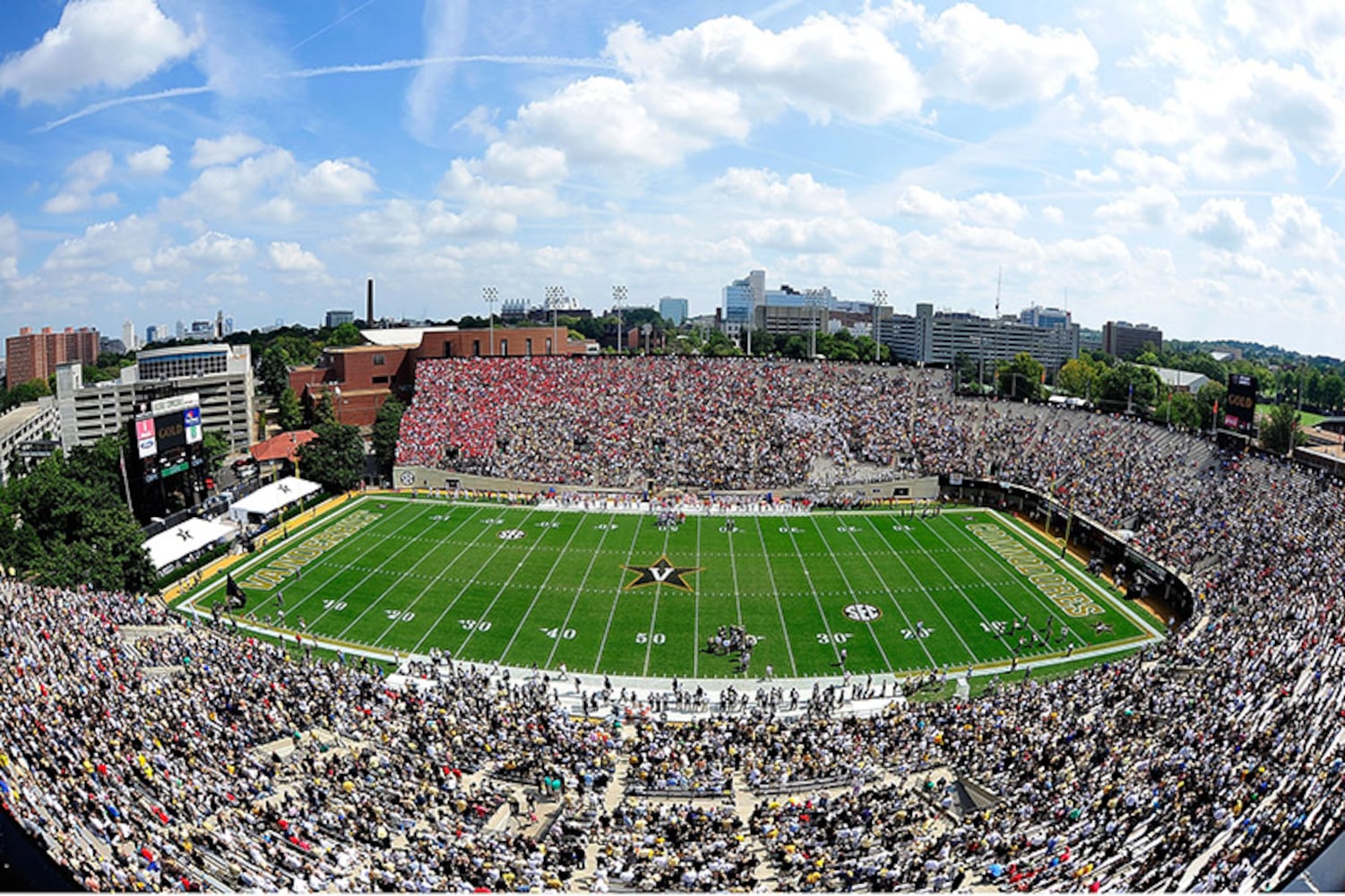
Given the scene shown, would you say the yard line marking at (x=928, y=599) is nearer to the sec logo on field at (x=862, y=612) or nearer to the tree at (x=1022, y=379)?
the sec logo on field at (x=862, y=612)

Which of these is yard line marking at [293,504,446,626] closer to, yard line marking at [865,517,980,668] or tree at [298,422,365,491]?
tree at [298,422,365,491]

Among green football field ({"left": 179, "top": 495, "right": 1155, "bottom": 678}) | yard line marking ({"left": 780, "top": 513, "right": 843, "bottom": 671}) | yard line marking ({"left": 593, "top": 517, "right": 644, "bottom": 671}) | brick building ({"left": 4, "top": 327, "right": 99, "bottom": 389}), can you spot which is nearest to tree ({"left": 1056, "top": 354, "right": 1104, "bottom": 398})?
green football field ({"left": 179, "top": 495, "right": 1155, "bottom": 678})

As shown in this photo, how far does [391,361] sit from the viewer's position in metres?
72.9

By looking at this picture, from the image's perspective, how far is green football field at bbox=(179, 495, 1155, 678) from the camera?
30.6m

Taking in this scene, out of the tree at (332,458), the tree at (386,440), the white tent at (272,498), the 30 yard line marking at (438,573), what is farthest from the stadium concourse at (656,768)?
the tree at (386,440)

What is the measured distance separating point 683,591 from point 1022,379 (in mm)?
72276

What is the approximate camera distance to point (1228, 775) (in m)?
18.0

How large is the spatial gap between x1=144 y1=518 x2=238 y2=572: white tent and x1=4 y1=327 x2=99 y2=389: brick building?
13874 centimetres

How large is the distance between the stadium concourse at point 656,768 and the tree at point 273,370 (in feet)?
258

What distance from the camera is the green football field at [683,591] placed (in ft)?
100

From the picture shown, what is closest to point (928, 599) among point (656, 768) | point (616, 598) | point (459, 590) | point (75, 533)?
point (616, 598)

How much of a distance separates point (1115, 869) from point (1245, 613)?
17481 millimetres

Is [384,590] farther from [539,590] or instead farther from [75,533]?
[75,533]

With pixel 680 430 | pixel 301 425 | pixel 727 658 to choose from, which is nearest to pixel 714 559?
pixel 727 658
